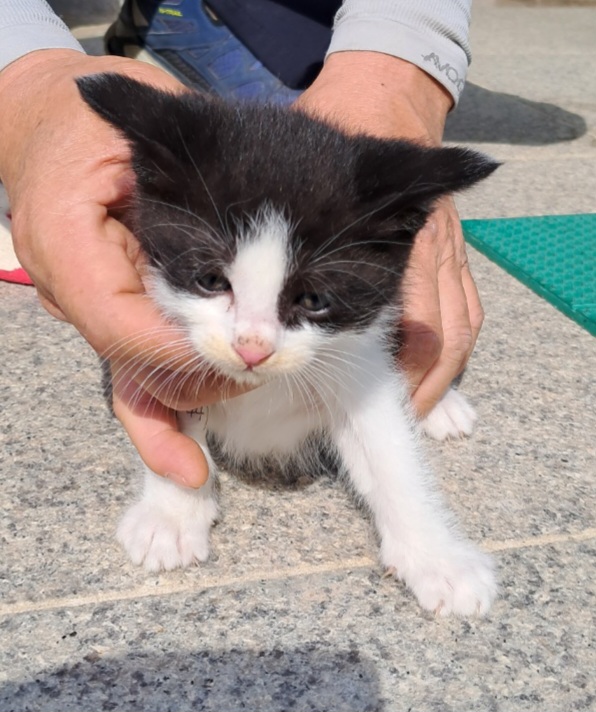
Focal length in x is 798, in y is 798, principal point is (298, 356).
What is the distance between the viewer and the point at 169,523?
1.72 metres

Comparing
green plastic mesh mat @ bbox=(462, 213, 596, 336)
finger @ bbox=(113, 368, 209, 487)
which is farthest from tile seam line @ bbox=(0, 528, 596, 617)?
green plastic mesh mat @ bbox=(462, 213, 596, 336)

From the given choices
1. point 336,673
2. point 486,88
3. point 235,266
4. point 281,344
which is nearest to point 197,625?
point 336,673

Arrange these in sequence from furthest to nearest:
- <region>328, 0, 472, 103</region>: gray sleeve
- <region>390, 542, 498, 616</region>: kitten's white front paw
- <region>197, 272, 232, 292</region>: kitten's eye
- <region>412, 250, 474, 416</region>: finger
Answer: <region>328, 0, 472, 103</region>: gray sleeve → <region>412, 250, 474, 416</region>: finger → <region>390, 542, 498, 616</region>: kitten's white front paw → <region>197, 272, 232, 292</region>: kitten's eye

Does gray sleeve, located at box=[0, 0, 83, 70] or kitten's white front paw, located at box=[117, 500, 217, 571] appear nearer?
kitten's white front paw, located at box=[117, 500, 217, 571]

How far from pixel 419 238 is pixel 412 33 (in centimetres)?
76

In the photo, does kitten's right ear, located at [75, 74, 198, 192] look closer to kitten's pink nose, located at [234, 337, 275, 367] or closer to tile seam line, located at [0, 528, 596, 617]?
kitten's pink nose, located at [234, 337, 275, 367]

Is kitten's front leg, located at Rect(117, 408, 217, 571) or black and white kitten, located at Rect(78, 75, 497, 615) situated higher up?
black and white kitten, located at Rect(78, 75, 497, 615)

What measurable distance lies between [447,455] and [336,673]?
0.79 meters

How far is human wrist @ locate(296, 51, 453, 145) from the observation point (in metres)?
2.08

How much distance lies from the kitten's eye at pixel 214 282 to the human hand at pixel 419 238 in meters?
0.51

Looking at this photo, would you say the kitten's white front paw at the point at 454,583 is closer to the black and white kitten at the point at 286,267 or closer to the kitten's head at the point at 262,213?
the black and white kitten at the point at 286,267

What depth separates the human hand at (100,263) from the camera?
1.50 metres

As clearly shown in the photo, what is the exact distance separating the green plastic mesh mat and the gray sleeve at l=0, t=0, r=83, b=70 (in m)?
1.79

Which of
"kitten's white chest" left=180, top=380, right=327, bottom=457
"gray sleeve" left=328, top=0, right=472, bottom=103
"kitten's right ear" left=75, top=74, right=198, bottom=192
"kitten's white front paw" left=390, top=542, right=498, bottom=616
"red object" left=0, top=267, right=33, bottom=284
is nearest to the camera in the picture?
"kitten's right ear" left=75, top=74, right=198, bottom=192
